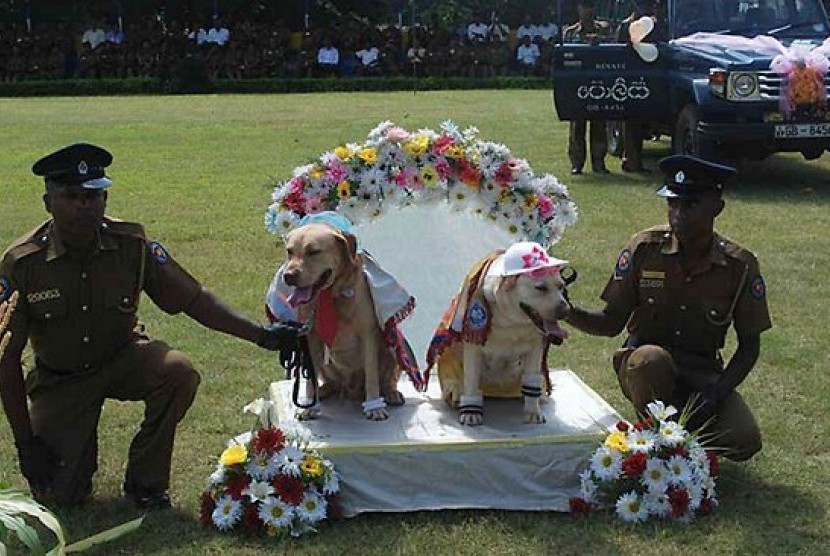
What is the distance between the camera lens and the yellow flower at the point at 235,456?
452 centimetres

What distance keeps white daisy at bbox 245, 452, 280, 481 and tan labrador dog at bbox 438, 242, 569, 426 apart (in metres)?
0.79

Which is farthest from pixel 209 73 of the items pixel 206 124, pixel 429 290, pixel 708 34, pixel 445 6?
pixel 429 290

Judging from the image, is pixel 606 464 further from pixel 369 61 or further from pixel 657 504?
pixel 369 61

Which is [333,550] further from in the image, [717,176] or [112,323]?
[717,176]

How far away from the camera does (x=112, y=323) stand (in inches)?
187

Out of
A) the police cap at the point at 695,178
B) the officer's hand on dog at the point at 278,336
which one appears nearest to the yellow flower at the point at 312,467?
the officer's hand on dog at the point at 278,336

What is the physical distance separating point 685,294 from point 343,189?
1523 mm

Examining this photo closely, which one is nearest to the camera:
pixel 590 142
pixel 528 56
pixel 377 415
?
pixel 377 415

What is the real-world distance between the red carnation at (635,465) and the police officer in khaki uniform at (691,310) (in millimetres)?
431

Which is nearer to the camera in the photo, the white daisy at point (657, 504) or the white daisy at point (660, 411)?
the white daisy at point (657, 504)

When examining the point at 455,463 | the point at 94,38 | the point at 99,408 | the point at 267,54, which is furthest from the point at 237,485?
the point at 94,38

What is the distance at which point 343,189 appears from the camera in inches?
218

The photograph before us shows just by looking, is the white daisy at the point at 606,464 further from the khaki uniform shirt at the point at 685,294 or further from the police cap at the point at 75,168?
the police cap at the point at 75,168

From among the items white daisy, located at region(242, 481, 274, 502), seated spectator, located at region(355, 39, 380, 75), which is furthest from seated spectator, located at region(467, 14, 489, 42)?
white daisy, located at region(242, 481, 274, 502)
